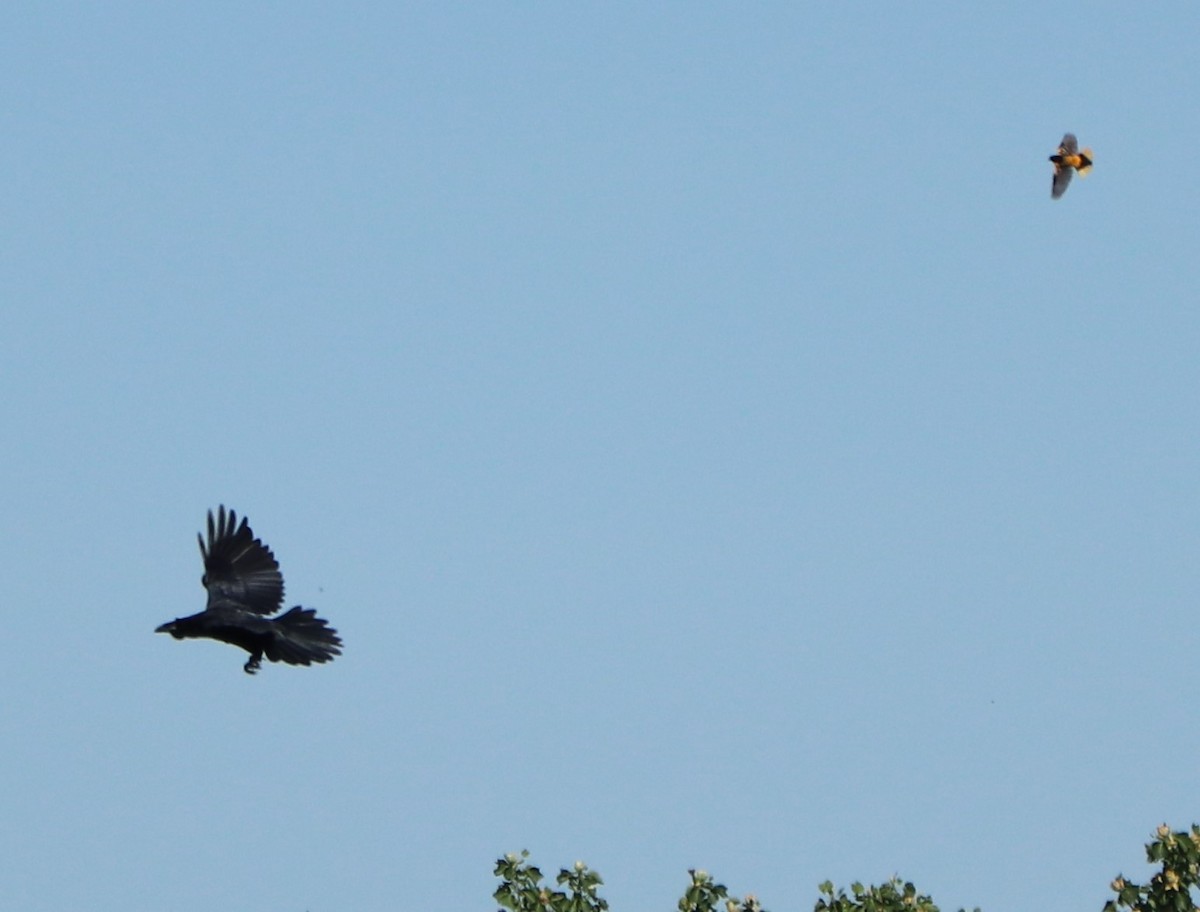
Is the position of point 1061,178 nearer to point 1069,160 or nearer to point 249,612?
point 1069,160

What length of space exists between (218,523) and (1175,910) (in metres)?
12.2

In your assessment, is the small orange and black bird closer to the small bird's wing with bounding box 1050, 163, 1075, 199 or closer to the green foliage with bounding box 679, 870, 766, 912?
the small bird's wing with bounding box 1050, 163, 1075, 199

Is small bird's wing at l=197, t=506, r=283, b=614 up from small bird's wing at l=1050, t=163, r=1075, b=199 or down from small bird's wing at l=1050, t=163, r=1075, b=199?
down

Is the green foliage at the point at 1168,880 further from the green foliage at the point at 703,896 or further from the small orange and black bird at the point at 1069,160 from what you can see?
the small orange and black bird at the point at 1069,160

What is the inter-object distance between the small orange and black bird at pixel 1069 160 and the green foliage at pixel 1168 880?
18258 mm

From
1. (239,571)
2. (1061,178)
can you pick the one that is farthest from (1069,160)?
(239,571)

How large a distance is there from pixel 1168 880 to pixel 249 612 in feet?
36.0

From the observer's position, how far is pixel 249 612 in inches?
1147

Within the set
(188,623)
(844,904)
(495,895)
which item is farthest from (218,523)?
(844,904)

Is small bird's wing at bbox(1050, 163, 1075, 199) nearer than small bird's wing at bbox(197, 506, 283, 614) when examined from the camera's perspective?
No

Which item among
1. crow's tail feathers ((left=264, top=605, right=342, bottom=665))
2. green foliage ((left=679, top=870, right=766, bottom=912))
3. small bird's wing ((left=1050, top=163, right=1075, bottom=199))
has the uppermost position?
small bird's wing ((left=1050, top=163, right=1075, bottom=199))

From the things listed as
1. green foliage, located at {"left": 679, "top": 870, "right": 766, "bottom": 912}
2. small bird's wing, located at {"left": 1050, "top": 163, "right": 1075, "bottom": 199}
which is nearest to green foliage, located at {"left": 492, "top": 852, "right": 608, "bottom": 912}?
green foliage, located at {"left": 679, "top": 870, "right": 766, "bottom": 912}

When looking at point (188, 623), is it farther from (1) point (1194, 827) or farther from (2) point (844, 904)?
(1) point (1194, 827)

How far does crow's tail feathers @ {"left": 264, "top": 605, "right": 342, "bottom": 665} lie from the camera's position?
28531mm
